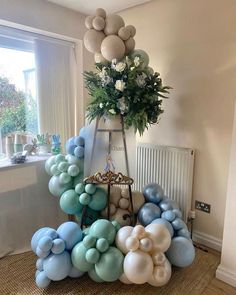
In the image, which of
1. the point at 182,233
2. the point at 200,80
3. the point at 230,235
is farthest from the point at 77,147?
the point at 230,235

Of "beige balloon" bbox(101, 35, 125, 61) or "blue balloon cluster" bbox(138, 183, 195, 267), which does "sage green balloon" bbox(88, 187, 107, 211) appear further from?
"beige balloon" bbox(101, 35, 125, 61)

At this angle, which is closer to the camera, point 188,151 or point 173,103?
point 188,151

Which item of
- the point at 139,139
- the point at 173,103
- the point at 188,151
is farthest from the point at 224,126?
the point at 139,139

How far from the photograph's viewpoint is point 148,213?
1.91 meters

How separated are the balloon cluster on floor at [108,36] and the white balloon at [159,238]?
1319mm

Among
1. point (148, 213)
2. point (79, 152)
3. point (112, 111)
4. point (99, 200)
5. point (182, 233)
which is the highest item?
point (112, 111)

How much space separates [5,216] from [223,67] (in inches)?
90.2

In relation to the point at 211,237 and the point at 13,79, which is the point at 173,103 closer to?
the point at 211,237

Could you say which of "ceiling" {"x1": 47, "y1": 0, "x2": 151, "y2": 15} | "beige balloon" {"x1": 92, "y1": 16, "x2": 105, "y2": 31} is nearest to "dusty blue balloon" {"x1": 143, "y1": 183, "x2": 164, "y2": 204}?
"beige balloon" {"x1": 92, "y1": 16, "x2": 105, "y2": 31}

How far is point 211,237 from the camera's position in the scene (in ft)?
7.29

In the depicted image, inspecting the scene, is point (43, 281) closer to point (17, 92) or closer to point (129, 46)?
point (17, 92)

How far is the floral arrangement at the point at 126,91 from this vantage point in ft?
5.78

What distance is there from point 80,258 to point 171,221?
751 mm

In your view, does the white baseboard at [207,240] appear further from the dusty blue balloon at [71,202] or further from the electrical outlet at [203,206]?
the dusty blue balloon at [71,202]
